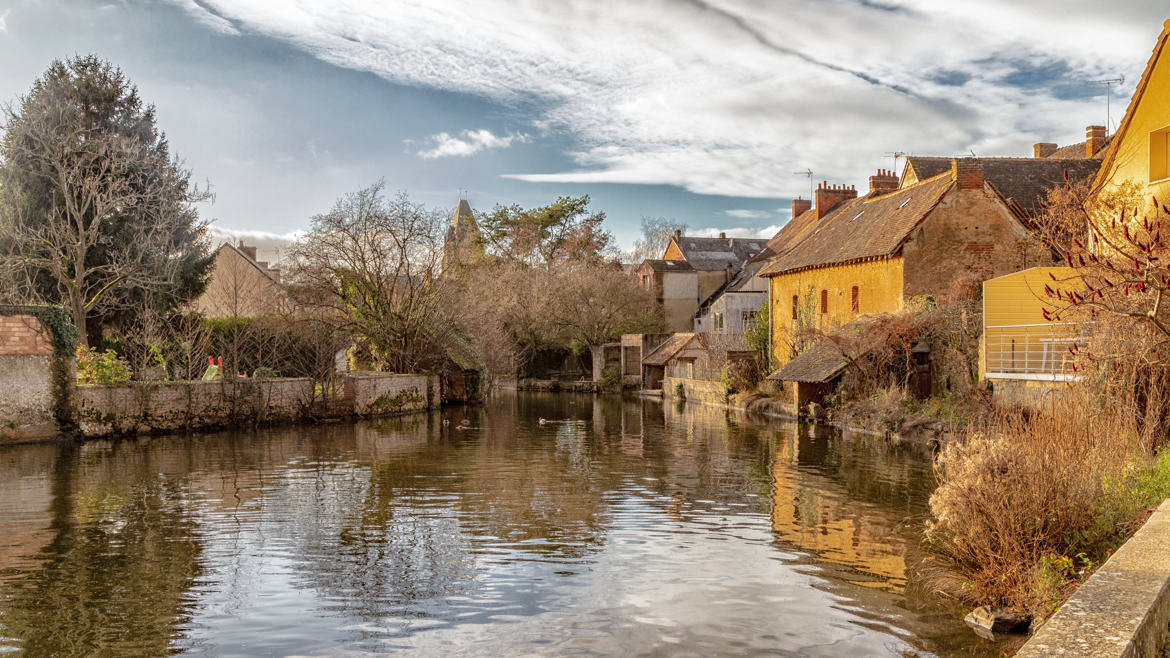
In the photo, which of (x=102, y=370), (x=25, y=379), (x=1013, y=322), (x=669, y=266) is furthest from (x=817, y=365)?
(x=669, y=266)

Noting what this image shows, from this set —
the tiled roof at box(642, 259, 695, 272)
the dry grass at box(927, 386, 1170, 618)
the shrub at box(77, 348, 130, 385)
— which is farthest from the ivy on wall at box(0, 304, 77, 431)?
the tiled roof at box(642, 259, 695, 272)

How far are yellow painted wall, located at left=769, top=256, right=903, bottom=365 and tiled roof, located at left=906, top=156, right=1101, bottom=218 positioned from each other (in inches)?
193

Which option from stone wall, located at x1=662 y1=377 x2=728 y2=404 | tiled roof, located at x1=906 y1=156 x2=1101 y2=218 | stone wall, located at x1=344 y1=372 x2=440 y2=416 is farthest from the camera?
stone wall, located at x1=662 y1=377 x2=728 y2=404

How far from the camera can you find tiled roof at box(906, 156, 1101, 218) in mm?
31312

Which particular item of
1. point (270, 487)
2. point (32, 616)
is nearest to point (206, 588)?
point (32, 616)

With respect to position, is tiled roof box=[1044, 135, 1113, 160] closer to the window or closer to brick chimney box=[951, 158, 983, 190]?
brick chimney box=[951, 158, 983, 190]

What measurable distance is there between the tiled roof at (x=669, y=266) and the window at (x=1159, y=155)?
43.1 meters

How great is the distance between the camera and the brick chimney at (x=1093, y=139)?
3662 centimetres

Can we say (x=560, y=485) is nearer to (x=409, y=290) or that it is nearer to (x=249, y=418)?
(x=249, y=418)

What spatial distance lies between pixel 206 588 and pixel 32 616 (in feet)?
5.04

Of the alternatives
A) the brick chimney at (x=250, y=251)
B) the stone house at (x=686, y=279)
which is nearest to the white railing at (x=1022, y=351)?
the stone house at (x=686, y=279)

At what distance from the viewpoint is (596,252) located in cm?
6206

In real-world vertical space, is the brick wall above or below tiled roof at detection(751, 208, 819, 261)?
below

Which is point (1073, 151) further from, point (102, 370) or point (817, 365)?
point (102, 370)
